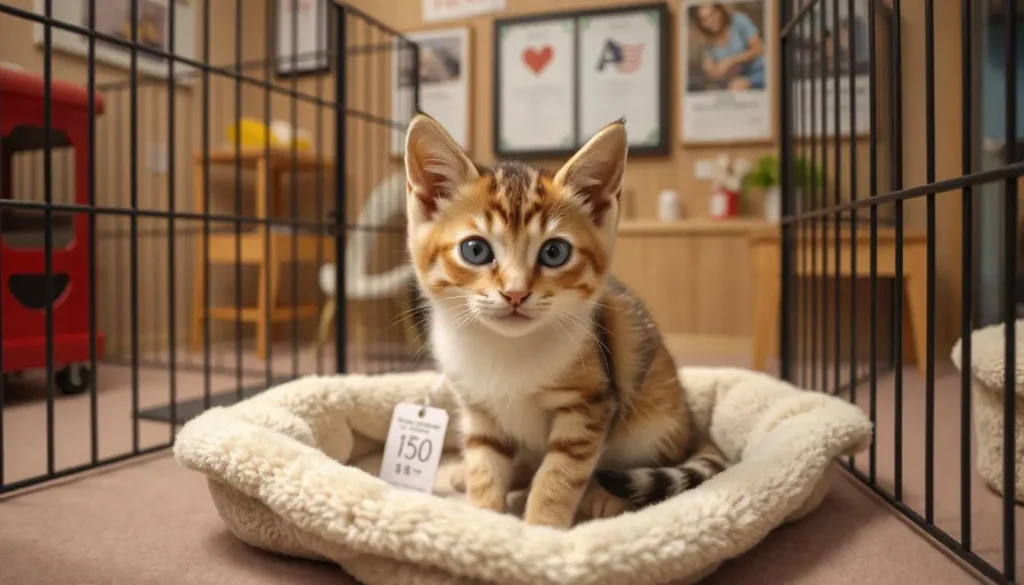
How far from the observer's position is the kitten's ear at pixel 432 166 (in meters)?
1.03

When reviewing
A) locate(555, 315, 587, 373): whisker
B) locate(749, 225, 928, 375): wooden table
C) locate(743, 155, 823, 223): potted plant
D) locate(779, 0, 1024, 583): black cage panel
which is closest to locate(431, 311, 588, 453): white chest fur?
locate(555, 315, 587, 373): whisker

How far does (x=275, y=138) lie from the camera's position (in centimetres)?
348

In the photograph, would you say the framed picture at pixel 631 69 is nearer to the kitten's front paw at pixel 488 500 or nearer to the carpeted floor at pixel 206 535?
the carpeted floor at pixel 206 535

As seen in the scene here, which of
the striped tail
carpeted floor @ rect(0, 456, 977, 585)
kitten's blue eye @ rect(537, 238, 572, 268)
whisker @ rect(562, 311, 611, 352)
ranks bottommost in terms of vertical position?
carpeted floor @ rect(0, 456, 977, 585)

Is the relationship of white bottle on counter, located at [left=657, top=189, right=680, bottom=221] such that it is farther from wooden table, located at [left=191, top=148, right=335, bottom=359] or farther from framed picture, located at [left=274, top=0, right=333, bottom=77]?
framed picture, located at [left=274, top=0, right=333, bottom=77]

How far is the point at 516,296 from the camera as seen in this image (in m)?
0.93

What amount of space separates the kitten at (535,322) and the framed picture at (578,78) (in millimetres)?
2699

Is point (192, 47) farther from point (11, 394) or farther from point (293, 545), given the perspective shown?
point (293, 545)

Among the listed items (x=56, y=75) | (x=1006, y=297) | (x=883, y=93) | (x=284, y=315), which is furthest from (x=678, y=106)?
(x=1006, y=297)

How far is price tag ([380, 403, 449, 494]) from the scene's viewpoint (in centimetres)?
121

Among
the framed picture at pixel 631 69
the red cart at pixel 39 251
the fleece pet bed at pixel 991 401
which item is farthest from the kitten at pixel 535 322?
the framed picture at pixel 631 69

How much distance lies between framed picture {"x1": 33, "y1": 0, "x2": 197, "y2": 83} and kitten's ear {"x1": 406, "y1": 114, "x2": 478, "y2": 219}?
214 centimetres

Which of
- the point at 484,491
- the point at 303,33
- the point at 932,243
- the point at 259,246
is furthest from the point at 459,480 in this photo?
the point at 303,33

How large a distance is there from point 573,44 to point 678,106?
2.12ft
